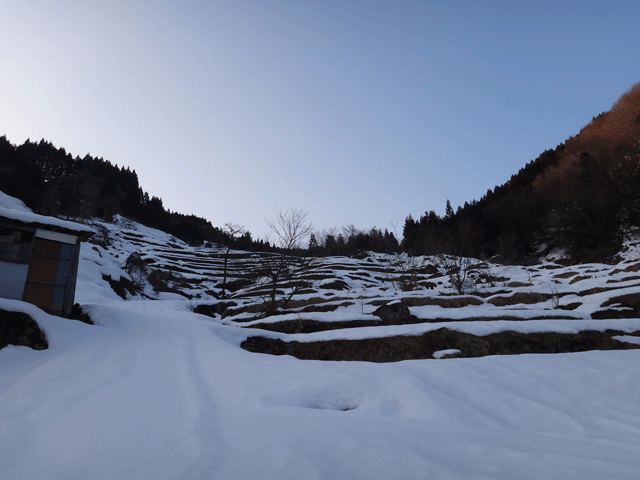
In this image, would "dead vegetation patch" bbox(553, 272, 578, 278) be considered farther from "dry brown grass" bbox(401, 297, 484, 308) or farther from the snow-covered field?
the snow-covered field

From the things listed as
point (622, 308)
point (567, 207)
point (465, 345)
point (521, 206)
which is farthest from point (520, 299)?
point (521, 206)

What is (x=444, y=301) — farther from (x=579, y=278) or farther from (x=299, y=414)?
(x=299, y=414)

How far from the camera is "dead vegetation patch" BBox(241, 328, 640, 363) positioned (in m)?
9.51

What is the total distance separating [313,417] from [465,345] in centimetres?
736

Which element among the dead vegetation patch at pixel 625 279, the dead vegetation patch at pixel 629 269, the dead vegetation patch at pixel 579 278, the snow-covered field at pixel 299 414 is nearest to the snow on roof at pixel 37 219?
the snow-covered field at pixel 299 414

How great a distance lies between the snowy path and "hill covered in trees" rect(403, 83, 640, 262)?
19.9 m

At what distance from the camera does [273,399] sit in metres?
4.80

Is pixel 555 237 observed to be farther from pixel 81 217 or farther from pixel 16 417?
pixel 81 217

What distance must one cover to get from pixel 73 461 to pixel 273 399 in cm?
254

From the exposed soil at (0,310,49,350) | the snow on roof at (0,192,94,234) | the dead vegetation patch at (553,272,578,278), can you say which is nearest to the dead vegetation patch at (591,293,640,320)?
the dead vegetation patch at (553,272,578,278)

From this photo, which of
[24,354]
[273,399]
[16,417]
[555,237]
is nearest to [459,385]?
[273,399]

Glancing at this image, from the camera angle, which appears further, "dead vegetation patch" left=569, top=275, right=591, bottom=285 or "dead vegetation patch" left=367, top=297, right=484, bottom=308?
"dead vegetation patch" left=569, top=275, right=591, bottom=285

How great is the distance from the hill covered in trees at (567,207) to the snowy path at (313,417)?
783 inches

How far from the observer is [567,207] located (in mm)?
37281
